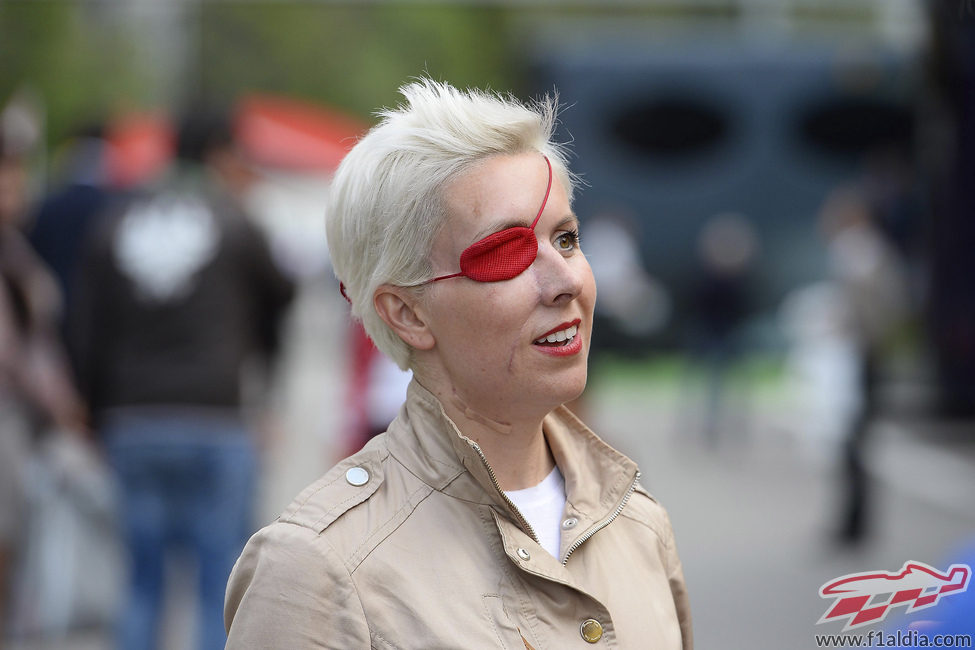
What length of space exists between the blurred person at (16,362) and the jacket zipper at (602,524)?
3.28 metres

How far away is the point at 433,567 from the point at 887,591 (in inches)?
28.4

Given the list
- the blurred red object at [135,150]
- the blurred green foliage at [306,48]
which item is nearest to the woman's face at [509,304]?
the blurred red object at [135,150]

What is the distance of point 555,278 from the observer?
6.88 ft

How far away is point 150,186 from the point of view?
488cm

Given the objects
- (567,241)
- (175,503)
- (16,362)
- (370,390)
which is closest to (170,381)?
(175,503)

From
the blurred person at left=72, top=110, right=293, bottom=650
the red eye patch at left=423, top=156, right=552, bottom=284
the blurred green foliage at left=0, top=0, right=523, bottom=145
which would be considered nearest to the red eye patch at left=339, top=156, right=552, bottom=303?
the red eye patch at left=423, top=156, right=552, bottom=284

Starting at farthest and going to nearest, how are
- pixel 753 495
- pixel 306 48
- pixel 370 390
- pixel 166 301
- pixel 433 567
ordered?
pixel 306 48 → pixel 753 495 → pixel 370 390 → pixel 166 301 → pixel 433 567

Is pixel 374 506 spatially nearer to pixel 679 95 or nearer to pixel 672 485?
pixel 672 485

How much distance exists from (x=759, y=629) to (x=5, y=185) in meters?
3.20

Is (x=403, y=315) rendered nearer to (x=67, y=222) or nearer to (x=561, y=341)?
(x=561, y=341)

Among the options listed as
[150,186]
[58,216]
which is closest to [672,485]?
[58,216]

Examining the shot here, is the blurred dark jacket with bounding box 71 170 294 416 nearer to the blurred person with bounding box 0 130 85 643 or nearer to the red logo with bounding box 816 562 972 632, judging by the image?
the blurred person with bounding box 0 130 85 643

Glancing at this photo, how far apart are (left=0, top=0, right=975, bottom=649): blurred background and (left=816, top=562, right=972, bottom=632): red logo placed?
0.08m

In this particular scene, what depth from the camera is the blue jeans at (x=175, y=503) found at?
4.69 metres
